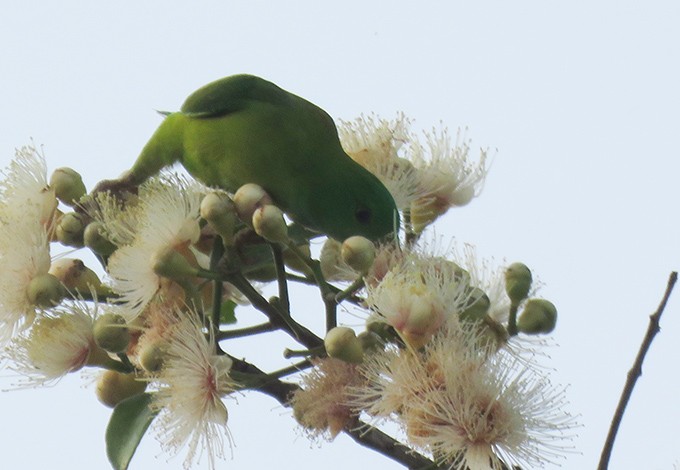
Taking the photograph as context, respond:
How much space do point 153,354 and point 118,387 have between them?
35 centimetres

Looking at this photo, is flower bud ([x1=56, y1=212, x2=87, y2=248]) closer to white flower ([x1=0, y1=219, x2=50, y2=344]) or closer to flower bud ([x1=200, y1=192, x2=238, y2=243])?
white flower ([x1=0, y1=219, x2=50, y2=344])

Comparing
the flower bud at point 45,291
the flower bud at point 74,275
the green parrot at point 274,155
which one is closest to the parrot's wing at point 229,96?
the green parrot at point 274,155

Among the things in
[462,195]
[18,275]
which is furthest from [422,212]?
[18,275]

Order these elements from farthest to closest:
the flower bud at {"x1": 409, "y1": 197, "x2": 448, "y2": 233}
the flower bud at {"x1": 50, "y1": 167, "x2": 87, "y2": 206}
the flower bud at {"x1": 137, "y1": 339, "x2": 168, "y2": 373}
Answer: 1. the flower bud at {"x1": 409, "y1": 197, "x2": 448, "y2": 233}
2. the flower bud at {"x1": 50, "y1": 167, "x2": 87, "y2": 206}
3. the flower bud at {"x1": 137, "y1": 339, "x2": 168, "y2": 373}

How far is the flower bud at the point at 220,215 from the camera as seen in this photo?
2.23 meters

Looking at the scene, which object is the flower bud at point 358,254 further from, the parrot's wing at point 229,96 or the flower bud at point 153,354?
the parrot's wing at point 229,96

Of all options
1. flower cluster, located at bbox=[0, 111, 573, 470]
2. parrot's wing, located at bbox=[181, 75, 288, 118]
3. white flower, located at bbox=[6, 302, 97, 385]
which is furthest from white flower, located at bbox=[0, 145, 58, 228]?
parrot's wing, located at bbox=[181, 75, 288, 118]

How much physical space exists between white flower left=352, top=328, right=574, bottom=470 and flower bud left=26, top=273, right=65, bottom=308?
77cm

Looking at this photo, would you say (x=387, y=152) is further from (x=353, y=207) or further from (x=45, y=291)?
(x=45, y=291)

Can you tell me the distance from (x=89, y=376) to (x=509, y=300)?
1055mm

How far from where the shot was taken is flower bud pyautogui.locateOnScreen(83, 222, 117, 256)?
2.37m

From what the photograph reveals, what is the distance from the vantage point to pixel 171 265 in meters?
2.17

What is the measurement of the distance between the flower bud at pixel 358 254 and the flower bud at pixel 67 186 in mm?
827

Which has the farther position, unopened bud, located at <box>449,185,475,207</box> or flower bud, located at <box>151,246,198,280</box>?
unopened bud, located at <box>449,185,475,207</box>
